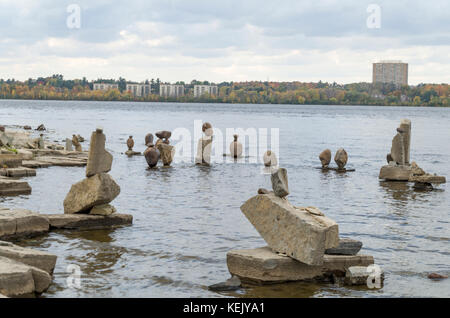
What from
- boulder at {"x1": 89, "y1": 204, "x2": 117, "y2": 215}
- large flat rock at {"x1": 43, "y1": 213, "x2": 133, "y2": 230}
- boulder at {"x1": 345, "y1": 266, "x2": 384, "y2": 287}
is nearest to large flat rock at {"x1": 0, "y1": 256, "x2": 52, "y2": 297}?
large flat rock at {"x1": 43, "y1": 213, "x2": 133, "y2": 230}

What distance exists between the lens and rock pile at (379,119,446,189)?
90.3 ft

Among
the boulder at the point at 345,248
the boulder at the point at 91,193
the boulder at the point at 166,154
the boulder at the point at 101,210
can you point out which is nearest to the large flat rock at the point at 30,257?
the boulder at the point at 91,193

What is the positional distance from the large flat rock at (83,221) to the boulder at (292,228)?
5560mm

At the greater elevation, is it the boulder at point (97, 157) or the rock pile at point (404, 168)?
the boulder at point (97, 157)

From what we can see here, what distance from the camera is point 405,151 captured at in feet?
96.0

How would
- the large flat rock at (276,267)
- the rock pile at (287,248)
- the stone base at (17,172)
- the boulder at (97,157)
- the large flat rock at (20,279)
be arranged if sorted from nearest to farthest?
the large flat rock at (20,279)
the rock pile at (287,248)
the large flat rock at (276,267)
the boulder at (97,157)
the stone base at (17,172)

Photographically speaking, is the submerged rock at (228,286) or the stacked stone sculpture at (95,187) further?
the stacked stone sculpture at (95,187)

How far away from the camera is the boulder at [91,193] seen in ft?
54.6

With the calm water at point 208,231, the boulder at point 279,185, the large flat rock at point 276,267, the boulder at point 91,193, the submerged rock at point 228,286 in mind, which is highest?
the boulder at point 279,185

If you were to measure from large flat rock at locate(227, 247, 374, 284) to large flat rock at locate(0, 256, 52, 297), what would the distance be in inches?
140

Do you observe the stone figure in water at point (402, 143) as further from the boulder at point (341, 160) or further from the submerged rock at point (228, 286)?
the submerged rock at point (228, 286)

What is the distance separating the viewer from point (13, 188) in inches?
853
